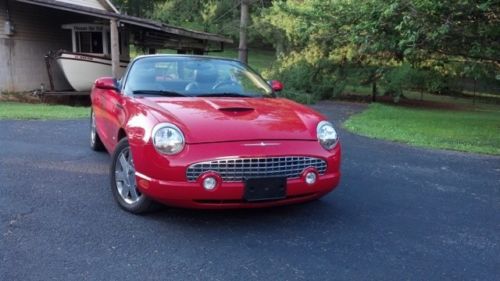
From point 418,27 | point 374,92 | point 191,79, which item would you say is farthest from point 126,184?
point 374,92

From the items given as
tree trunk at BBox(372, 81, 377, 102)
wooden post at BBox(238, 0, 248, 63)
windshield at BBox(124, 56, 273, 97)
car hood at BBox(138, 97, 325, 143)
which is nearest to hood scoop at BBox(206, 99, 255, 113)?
car hood at BBox(138, 97, 325, 143)

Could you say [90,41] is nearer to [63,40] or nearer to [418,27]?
[63,40]

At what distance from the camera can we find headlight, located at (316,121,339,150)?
15.5 ft

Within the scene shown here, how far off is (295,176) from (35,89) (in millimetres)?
18234

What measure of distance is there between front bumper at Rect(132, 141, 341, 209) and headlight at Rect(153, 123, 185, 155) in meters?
0.05

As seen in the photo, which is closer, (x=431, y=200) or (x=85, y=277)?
(x=85, y=277)

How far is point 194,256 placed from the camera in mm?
3854

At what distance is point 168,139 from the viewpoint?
4281 millimetres

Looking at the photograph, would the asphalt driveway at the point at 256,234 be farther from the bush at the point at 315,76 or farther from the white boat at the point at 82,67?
the bush at the point at 315,76

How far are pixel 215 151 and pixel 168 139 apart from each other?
0.40 m

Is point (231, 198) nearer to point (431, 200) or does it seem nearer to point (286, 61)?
point (431, 200)

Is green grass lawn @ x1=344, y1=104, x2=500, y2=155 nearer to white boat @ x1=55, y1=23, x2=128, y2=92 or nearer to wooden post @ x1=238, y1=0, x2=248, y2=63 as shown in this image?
white boat @ x1=55, y1=23, x2=128, y2=92

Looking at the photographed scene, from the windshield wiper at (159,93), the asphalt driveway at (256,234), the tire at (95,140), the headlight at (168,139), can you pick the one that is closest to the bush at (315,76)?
the tire at (95,140)

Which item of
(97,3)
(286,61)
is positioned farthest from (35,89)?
(286,61)
